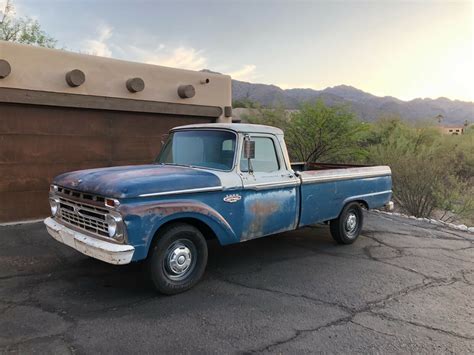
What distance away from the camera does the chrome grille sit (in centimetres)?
405

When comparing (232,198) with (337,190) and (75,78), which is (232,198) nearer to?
(337,190)

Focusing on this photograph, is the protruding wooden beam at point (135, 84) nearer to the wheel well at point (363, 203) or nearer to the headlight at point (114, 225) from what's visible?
the wheel well at point (363, 203)

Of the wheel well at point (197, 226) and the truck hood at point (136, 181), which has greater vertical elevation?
the truck hood at point (136, 181)

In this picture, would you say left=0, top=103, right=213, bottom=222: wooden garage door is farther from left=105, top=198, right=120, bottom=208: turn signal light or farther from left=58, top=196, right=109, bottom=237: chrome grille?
left=105, top=198, right=120, bottom=208: turn signal light

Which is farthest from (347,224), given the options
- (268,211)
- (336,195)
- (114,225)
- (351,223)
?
(114,225)

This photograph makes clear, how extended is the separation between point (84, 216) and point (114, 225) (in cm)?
65

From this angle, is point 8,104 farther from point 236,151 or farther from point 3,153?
point 236,151

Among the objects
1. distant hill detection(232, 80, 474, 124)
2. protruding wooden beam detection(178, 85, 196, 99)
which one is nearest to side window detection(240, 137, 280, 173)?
protruding wooden beam detection(178, 85, 196, 99)

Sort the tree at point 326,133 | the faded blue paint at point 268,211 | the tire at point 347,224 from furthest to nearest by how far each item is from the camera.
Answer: the tree at point 326,133 < the tire at point 347,224 < the faded blue paint at point 268,211

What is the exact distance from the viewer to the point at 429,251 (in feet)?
21.8

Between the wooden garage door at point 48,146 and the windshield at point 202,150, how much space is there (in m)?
3.87

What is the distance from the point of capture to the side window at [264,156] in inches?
209

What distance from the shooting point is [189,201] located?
14.2ft

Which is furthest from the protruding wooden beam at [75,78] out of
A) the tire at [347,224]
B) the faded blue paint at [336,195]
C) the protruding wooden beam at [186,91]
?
the tire at [347,224]
